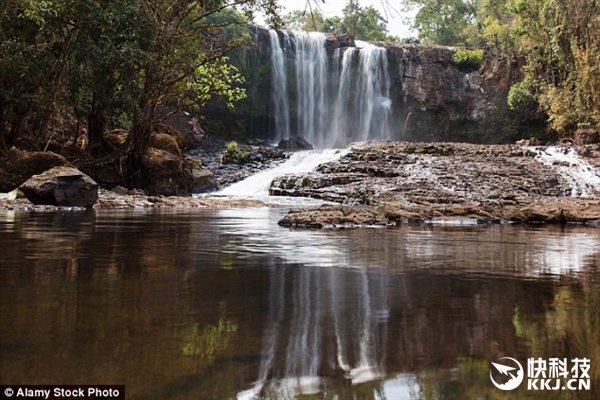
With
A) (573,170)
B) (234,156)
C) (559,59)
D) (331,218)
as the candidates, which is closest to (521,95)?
(559,59)

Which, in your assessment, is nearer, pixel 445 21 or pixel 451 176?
pixel 451 176

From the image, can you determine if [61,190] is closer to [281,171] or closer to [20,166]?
[20,166]

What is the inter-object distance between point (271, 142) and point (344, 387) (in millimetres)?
31540

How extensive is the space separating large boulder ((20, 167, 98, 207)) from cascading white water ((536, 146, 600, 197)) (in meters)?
15.4

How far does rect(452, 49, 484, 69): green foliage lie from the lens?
34.5 m

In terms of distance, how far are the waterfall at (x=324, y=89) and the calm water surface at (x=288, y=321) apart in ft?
96.3

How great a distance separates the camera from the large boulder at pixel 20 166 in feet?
39.5

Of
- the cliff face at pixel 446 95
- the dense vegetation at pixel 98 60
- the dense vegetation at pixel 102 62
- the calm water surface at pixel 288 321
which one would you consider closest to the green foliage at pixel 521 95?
the cliff face at pixel 446 95

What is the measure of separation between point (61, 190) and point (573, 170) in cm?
1742

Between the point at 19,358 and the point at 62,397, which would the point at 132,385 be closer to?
the point at 62,397

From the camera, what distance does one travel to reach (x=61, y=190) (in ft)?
32.4

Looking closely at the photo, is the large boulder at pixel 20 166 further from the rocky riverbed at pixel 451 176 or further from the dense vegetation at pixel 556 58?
the dense vegetation at pixel 556 58

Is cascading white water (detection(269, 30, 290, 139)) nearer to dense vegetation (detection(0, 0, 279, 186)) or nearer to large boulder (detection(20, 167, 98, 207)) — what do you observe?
dense vegetation (detection(0, 0, 279, 186))

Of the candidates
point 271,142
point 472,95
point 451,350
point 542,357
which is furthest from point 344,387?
point 472,95
